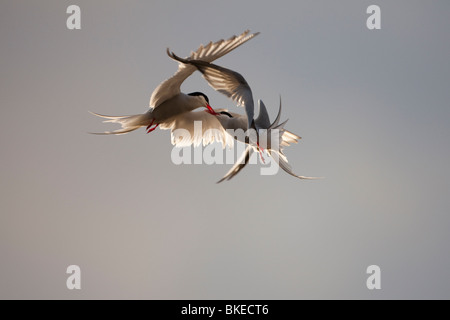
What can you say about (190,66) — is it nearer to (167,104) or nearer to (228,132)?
(167,104)

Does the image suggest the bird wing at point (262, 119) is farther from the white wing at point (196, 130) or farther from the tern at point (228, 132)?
the white wing at point (196, 130)

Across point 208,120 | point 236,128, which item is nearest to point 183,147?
point 208,120

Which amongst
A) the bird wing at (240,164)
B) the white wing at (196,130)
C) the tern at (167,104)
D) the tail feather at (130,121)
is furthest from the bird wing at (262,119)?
the tail feather at (130,121)

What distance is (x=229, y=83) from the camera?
4277 mm

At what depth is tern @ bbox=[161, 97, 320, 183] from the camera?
172 inches

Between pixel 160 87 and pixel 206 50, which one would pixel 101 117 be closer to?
pixel 160 87

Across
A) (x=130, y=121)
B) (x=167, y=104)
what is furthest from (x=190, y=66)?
(x=130, y=121)

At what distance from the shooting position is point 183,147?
17.5 feet

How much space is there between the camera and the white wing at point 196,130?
5211mm

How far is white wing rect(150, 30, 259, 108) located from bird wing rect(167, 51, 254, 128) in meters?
0.12

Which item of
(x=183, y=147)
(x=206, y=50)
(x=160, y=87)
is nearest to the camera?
(x=206, y=50)

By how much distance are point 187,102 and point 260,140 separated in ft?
3.05

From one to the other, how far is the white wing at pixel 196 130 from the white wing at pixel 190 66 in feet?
1.13

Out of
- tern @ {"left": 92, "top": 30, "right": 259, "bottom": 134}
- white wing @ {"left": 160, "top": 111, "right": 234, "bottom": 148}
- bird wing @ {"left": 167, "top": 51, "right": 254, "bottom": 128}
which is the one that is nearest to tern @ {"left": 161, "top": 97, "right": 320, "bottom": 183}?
white wing @ {"left": 160, "top": 111, "right": 234, "bottom": 148}
